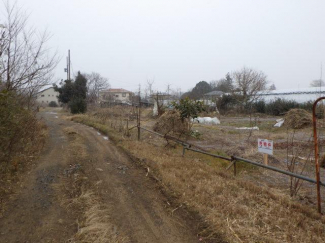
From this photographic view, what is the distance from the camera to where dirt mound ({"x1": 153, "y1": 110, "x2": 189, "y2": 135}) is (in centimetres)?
1105

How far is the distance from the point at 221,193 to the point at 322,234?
5.71 feet

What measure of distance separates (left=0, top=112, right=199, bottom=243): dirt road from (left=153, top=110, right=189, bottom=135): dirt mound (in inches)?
169

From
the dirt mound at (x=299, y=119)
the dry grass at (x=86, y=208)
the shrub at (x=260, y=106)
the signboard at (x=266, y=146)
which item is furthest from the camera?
the shrub at (x=260, y=106)

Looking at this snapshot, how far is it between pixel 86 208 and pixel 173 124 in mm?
7254

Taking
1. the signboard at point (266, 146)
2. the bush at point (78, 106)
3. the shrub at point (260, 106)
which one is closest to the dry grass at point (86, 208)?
the signboard at point (266, 146)

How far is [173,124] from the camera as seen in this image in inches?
437

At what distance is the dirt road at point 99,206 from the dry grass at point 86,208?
0.02m

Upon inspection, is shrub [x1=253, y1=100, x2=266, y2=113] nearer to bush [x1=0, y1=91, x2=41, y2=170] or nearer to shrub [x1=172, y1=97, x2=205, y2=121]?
shrub [x1=172, y1=97, x2=205, y2=121]

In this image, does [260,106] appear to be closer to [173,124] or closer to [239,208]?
[173,124]

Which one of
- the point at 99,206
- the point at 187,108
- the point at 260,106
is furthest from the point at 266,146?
the point at 260,106

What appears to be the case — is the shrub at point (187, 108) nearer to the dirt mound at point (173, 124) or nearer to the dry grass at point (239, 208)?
the dirt mound at point (173, 124)

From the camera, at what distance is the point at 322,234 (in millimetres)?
3434

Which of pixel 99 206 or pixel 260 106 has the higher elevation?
pixel 260 106

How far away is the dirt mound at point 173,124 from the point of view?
11047 mm
